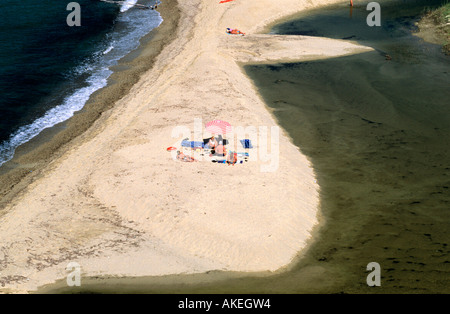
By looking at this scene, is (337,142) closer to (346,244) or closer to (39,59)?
(346,244)

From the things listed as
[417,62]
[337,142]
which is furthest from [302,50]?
[337,142]

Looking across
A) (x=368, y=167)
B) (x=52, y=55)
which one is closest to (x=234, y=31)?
(x=52, y=55)

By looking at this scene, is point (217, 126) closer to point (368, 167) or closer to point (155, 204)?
point (155, 204)

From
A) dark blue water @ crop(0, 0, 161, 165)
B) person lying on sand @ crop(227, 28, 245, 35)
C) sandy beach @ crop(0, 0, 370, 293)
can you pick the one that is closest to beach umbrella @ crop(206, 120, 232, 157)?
sandy beach @ crop(0, 0, 370, 293)

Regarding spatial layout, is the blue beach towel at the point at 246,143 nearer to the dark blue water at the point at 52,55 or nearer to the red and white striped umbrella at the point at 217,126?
the red and white striped umbrella at the point at 217,126

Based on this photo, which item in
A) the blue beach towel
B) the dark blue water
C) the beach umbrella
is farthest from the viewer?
the dark blue water

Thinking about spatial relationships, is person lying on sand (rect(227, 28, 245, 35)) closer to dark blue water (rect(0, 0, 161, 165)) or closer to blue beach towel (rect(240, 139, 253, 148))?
dark blue water (rect(0, 0, 161, 165))

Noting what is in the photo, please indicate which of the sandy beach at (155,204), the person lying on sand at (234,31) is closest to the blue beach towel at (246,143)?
the sandy beach at (155,204)
